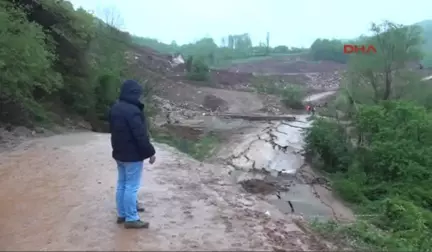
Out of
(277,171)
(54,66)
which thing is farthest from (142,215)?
(54,66)

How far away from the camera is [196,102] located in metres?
44.8

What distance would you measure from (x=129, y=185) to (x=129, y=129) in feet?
2.33

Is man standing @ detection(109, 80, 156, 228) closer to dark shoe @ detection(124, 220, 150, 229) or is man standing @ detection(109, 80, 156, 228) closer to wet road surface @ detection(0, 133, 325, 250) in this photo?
dark shoe @ detection(124, 220, 150, 229)

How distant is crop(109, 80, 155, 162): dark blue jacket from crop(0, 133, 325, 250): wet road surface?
0.97m

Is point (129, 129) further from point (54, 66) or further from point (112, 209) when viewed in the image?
point (54, 66)

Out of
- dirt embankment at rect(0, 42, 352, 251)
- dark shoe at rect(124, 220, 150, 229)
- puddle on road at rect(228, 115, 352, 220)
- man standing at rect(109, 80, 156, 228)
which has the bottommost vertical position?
puddle on road at rect(228, 115, 352, 220)

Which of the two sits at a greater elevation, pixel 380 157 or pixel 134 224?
pixel 134 224

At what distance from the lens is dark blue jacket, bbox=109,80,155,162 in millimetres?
6121

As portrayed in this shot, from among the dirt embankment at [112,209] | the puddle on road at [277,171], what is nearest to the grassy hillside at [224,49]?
the puddle on road at [277,171]

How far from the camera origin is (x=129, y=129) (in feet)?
20.2

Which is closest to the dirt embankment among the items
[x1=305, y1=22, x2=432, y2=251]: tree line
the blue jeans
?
the blue jeans

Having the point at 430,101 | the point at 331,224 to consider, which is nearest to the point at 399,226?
the point at 331,224

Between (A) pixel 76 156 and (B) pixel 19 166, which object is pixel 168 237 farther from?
(A) pixel 76 156

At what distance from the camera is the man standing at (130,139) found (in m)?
6.13
